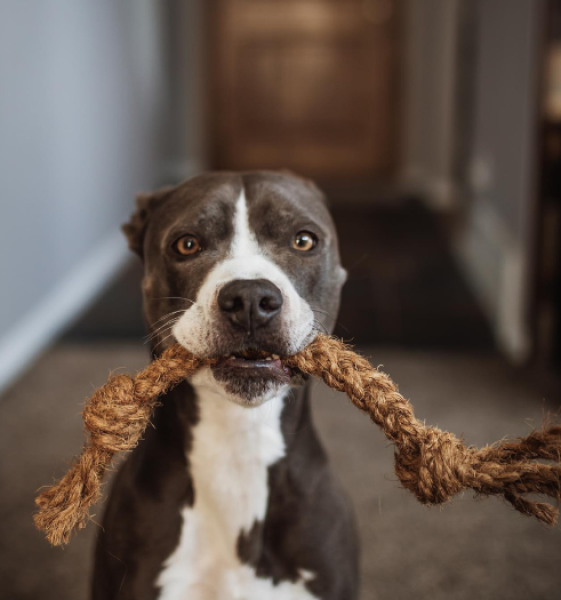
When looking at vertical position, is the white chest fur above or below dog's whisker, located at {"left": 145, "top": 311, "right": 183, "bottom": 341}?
below

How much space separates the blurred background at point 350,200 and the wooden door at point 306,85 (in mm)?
21

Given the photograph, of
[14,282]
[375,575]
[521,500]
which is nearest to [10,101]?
[14,282]

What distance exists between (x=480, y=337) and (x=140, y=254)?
2.55 metres

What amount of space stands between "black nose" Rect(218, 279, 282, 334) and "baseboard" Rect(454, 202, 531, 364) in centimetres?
255

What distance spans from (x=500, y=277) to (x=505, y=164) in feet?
2.18

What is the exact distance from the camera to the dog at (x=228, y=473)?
1.29 m

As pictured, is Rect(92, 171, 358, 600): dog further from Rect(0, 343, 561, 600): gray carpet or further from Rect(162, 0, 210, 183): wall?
Rect(162, 0, 210, 183): wall

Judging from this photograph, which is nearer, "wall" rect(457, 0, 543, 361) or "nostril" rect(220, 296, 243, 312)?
"nostril" rect(220, 296, 243, 312)

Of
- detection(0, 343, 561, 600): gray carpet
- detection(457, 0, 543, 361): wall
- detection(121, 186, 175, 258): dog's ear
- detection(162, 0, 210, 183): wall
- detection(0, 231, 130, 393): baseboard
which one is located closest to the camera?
detection(121, 186, 175, 258): dog's ear

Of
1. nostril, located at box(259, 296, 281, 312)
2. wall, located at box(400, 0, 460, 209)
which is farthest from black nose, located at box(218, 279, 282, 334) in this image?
wall, located at box(400, 0, 460, 209)

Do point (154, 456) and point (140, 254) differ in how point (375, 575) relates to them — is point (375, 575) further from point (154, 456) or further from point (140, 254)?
point (140, 254)

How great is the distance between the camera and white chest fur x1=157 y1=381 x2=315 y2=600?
1294 millimetres

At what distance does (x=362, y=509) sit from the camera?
7.35 ft

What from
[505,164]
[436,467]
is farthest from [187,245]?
[505,164]
